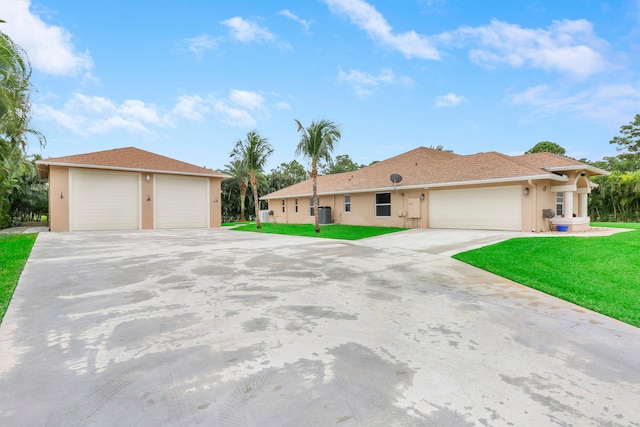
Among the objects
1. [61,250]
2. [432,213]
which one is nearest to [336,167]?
[432,213]

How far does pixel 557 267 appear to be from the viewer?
6.34 meters

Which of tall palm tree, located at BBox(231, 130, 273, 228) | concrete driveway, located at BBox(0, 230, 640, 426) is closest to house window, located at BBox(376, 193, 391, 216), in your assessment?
tall palm tree, located at BBox(231, 130, 273, 228)

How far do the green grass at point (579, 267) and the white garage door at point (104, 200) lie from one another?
56.2 feet

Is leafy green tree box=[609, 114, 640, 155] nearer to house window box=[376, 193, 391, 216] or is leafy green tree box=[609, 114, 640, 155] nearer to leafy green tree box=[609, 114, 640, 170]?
leafy green tree box=[609, 114, 640, 170]

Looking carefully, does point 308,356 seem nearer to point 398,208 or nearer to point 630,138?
point 398,208

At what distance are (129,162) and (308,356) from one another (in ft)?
62.0

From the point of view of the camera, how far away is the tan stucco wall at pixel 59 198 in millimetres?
15430

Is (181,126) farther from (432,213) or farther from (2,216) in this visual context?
(432,213)

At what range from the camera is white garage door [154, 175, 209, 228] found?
1812cm

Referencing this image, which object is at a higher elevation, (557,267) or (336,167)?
(336,167)

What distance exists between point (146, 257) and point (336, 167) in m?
43.2

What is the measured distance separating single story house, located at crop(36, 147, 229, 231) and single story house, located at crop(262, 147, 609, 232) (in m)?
8.22

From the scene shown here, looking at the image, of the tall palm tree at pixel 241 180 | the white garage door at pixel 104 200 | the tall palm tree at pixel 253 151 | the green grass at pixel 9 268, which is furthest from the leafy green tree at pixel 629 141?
the green grass at pixel 9 268

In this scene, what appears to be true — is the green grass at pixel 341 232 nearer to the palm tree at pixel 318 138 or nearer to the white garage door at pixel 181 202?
the palm tree at pixel 318 138
